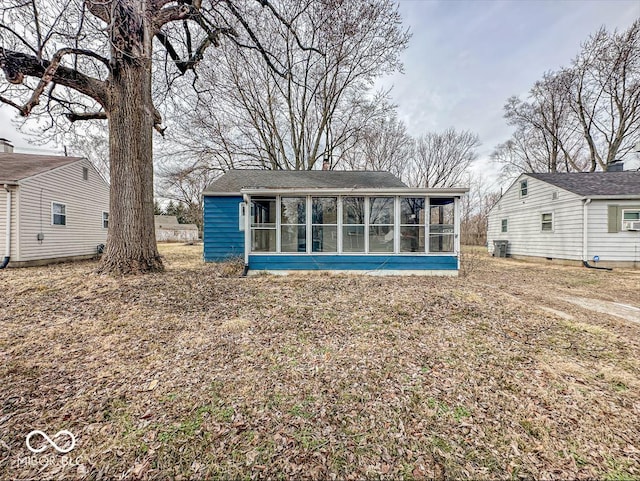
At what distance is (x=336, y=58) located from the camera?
44.9 feet

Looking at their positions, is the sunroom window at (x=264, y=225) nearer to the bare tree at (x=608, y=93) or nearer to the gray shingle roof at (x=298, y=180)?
the gray shingle roof at (x=298, y=180)

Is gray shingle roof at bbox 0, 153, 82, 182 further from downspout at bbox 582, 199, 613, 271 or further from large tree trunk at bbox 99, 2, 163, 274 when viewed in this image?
downspout at bbox 582, 199, 613, 271

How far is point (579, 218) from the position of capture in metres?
10.3

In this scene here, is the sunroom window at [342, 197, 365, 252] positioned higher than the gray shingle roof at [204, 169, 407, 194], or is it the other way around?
the gray shingle roof at [204, 169, 407, 194]

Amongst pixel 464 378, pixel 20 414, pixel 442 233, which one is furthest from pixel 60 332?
pixel 442 233

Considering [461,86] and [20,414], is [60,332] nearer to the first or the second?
[20,414]

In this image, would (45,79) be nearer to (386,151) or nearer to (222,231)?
(222,231)

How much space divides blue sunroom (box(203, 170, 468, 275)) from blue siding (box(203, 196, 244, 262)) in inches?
109

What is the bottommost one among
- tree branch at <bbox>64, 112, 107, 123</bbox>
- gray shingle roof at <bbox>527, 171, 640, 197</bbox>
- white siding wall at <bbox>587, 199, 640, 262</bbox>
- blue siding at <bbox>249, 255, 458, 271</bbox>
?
blue siding at <bbox>249, 255, 458, 271</bbox>

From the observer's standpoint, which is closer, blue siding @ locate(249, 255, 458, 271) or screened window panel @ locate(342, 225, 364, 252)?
blue siding @ locate(249, 255, 458, 271)

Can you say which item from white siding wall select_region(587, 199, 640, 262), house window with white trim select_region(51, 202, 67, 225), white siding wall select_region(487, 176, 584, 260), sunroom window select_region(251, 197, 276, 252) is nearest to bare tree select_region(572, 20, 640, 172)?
white siding wall select_region(487, 176, 584, 260)

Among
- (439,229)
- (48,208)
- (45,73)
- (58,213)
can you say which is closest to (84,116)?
(45,73)

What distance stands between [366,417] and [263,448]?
0.81 m

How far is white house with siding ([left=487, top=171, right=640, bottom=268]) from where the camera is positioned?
988 cm
